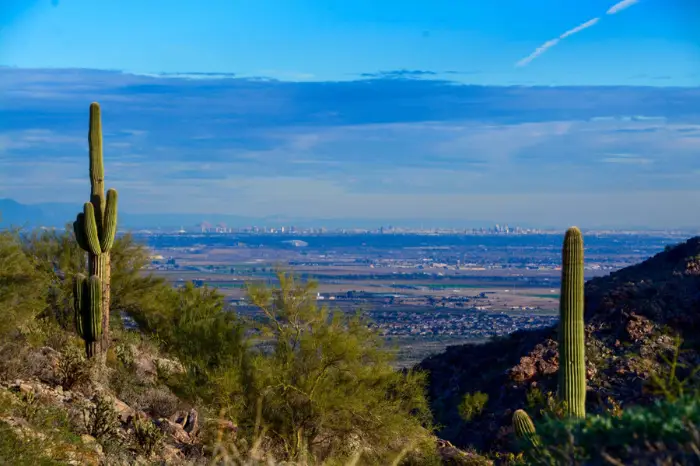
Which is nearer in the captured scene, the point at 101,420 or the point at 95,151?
the point at 101,420

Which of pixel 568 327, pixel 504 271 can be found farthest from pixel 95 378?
pixel 504 271

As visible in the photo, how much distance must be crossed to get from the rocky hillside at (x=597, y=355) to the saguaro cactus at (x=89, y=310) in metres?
10.9

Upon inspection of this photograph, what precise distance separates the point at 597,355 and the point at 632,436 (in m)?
24.3

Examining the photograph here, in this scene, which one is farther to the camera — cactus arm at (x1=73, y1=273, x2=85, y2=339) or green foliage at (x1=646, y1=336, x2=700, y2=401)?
cactus arm at (x1=73, y1=273, x2=85, y2=339)

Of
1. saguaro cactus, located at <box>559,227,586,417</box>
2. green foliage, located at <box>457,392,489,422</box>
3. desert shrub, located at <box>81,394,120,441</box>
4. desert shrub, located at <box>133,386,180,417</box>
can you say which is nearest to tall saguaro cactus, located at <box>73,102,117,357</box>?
desert shrub, located at <box>133,386,180,417</box>

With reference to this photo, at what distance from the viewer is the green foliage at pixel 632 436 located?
5.98 metres

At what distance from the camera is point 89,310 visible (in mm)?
20766

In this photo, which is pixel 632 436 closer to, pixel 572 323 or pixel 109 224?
pixel 572 323

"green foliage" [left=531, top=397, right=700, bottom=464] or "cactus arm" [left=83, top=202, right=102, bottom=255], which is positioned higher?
"cactus arm" [left=83, top=202, right=102, bottom=255]

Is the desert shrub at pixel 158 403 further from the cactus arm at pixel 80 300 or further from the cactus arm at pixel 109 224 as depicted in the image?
the cactus arm at pixel 109 224

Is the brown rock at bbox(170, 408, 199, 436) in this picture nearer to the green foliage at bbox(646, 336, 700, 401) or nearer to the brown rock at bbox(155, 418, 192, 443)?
the brown rock at bbox(155, 418, 192, 443)

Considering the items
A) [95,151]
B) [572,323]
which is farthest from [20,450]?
[95,151]

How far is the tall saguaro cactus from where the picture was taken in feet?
67.9

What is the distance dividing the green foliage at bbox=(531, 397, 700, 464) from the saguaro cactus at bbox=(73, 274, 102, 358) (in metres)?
15.3
